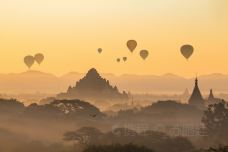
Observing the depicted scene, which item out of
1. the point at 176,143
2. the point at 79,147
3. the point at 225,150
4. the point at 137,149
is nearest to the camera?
the point at 225,150

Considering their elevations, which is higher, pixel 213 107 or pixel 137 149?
pixel 213 107

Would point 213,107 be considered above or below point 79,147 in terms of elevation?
above

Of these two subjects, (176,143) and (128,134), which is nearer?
(176,143)

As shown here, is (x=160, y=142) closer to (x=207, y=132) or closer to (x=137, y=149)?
(x=207, y=132)

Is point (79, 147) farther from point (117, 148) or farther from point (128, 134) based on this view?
point (117, 148)

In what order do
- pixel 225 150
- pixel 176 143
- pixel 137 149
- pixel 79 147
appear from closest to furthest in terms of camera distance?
pixel 225 150, pixel 137 149, pixel 176 143, pixel 79 147

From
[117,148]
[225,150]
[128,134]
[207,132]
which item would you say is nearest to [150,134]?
[128,134]

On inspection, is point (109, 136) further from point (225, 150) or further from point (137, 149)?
point (225, 150)

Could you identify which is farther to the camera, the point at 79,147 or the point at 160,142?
the point at 79,147

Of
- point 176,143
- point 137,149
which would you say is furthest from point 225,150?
point 176,143
